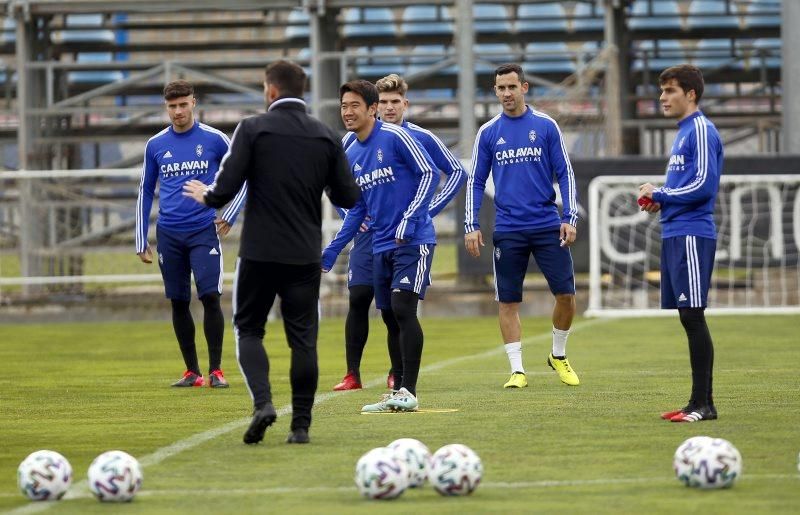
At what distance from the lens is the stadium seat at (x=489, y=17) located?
26.0 metres

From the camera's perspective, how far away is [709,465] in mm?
5477

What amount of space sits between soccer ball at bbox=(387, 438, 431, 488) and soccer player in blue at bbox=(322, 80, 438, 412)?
2574 millimetres

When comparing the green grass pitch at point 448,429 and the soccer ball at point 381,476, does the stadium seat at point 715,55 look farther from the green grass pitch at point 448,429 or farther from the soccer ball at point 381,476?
the soccer ball at point 381,476

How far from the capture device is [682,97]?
769 cm

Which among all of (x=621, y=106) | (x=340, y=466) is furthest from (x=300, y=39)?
(x=340, y=466)

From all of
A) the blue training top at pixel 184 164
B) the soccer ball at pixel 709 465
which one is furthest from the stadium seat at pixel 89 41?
the soccer ball at pixel 709 465

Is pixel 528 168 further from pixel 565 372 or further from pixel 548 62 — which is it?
pixel 548 62

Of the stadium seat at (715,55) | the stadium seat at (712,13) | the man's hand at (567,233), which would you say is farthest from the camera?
the stadium seat at (712,13)

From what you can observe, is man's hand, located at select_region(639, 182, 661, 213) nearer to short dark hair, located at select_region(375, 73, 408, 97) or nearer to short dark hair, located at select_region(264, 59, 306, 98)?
short dark hair, located at select_region(264, 59, 306, 98)

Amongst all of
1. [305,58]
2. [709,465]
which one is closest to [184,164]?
[709,465]

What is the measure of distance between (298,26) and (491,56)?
3.86m

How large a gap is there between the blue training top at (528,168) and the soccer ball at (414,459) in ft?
13.4

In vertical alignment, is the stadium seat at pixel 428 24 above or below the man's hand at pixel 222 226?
above

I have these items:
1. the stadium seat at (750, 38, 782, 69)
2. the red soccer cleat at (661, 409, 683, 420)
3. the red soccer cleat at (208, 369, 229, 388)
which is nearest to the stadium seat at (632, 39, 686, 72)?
the stadium seat at (750, 38, 782, 69)
